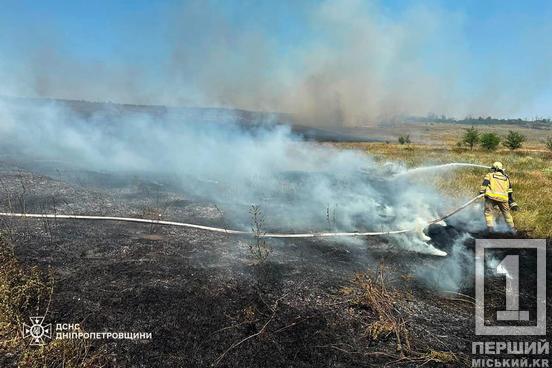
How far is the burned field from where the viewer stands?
543 centimetres

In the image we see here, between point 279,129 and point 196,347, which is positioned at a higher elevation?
point 279,129

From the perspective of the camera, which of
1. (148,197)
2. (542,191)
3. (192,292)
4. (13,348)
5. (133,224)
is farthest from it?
(542,191)

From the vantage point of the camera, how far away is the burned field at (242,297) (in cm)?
543

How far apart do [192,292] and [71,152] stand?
66.9 ft

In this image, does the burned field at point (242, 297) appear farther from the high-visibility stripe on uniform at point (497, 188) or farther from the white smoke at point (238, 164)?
the white smoke at point (238, 164)

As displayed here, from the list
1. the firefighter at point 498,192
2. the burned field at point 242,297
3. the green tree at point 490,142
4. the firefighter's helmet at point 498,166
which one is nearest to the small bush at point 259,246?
the burned field at point 242,297

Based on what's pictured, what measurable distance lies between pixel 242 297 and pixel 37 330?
3.20 meters

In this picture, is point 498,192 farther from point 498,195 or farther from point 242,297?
point 242,297

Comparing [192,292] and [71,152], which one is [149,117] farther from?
[192,292]

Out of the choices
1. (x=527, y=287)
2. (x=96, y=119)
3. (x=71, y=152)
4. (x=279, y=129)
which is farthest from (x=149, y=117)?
(x=527, y=287)

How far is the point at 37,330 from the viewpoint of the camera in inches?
215

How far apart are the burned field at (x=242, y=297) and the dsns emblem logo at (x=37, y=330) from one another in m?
0.15

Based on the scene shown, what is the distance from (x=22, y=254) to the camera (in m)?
7.85

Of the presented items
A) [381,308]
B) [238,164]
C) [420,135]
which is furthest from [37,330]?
[420,135]
